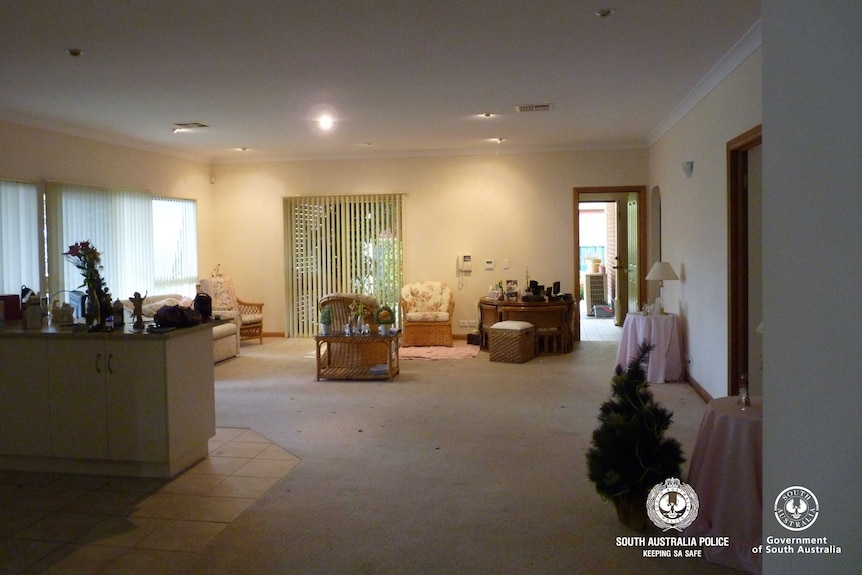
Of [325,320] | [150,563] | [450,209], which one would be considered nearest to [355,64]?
[325,320]

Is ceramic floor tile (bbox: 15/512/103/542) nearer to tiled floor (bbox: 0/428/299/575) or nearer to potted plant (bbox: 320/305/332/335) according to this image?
tiled floor (bbox: 0/428/299/575)

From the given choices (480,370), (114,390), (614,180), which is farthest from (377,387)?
(614,180)

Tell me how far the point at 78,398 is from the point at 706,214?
5370 millimetres

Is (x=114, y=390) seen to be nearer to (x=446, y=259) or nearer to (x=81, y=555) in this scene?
(x=81, y=555)

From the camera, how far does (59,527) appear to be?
3.41 meters

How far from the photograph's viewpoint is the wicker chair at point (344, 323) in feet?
24.5

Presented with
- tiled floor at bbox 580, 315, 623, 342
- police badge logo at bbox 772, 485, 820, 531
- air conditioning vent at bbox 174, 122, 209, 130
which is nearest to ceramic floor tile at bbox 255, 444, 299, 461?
police badge logo at bbox 772, 485, 820, 531

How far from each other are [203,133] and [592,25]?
18.2 feet

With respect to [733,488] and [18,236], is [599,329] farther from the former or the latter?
[18,236]

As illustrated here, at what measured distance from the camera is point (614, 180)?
9523mm

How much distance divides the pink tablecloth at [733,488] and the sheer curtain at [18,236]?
22.1 feet

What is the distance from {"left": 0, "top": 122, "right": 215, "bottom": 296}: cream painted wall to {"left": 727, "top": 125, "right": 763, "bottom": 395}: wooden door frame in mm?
6909

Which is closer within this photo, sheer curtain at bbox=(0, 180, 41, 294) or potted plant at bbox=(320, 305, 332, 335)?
sheer curtain at bbox=(0, 180, 41, 294)

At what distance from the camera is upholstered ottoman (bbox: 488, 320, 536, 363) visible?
26.3ft
